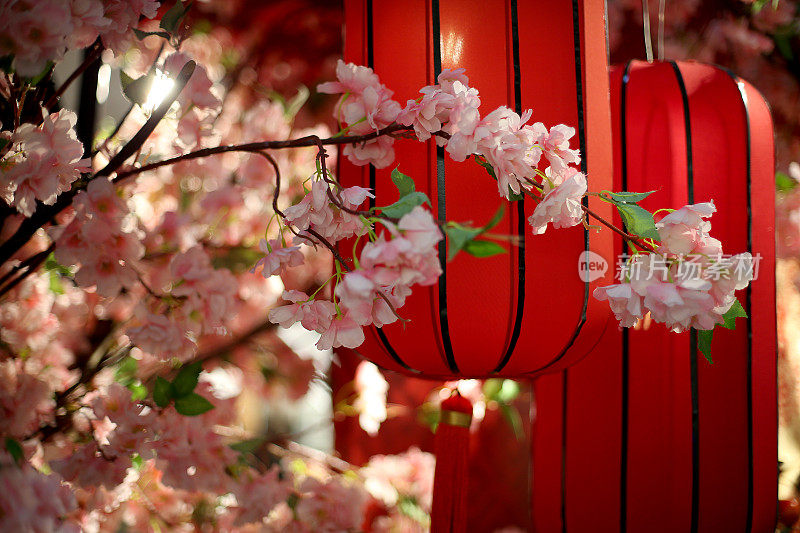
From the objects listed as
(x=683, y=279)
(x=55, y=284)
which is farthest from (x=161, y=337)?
(x=683, y=279)

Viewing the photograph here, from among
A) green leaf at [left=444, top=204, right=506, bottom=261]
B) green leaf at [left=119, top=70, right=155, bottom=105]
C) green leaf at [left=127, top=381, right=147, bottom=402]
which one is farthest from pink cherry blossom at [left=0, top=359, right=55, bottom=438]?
green leaf at [left=444, top=204, right=506, bottom=261]

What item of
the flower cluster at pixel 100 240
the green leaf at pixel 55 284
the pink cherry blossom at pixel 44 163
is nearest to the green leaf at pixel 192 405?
the flower cluster at pixel 100 240

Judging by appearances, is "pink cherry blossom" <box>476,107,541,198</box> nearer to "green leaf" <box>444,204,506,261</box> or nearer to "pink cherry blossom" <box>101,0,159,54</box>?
"green leaf" <box>444,204,506,261</box>

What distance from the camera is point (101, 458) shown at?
702 millimetres

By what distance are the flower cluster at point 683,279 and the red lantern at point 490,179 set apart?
0.09 m

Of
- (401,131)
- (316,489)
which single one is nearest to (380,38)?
(401,131)

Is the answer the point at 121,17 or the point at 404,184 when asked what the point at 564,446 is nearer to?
the point at 404,184

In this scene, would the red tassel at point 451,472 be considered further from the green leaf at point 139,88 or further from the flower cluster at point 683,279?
the green leaf at point 139,88

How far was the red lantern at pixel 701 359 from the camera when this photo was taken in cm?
77

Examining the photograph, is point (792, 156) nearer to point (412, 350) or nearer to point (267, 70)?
point (412, 350)

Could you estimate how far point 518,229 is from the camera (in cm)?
59

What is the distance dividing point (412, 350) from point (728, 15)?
129 cm

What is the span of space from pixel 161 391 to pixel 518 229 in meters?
0.41

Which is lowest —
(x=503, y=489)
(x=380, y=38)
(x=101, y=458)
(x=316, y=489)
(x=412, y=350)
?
(x=503, y=489)
